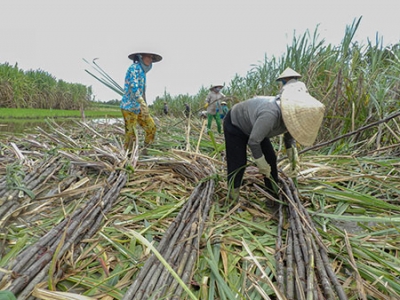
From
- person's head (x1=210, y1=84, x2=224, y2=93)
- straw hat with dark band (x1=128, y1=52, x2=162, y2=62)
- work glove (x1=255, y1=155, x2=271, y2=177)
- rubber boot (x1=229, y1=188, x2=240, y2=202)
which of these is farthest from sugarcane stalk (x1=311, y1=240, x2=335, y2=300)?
person's head (x1=210, y1=84, x2=224, y2=93)

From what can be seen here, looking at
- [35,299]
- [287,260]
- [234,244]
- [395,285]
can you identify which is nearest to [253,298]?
[287,260]

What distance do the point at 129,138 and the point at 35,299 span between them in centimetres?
262

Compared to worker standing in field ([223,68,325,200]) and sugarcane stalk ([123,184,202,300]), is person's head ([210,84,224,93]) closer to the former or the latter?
worker standing in field ([223,68,325,200])

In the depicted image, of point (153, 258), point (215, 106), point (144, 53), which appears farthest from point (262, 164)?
point (215, 106)

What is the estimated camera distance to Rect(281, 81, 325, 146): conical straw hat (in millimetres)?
1726

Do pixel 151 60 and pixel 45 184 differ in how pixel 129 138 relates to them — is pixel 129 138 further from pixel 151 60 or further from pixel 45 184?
pixel 45 184

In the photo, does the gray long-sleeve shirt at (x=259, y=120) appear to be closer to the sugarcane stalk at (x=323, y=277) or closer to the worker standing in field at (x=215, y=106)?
A: the sugarcane stalk at (x=323, y=277)

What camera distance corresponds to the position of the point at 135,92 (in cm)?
343

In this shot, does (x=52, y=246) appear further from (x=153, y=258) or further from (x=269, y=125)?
(x=269, y=125)

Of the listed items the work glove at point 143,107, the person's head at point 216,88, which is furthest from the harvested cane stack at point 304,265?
the person's head at point 216,88

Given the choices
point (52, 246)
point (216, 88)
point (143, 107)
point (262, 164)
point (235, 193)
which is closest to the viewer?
point (52, 246)

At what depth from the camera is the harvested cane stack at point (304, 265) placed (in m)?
1.11

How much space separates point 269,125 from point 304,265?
0.93m

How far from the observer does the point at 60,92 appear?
1747 centimetres
